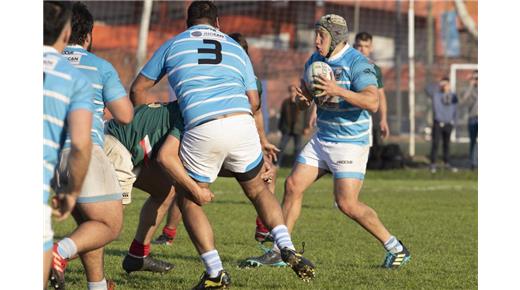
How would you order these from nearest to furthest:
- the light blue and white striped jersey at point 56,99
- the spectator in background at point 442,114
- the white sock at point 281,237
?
the light blue and white striped jersey at point 56,99, the white sock at point 281,237, the spectator in background at point 442,114

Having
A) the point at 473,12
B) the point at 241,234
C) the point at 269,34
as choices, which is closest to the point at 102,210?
the point at 241,234

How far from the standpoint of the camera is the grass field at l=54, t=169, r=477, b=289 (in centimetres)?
841

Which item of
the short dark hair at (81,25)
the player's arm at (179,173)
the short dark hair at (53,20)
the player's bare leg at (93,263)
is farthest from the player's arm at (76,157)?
Answer: the player's arm at (179,173)

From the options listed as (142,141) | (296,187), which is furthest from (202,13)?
(296,187)

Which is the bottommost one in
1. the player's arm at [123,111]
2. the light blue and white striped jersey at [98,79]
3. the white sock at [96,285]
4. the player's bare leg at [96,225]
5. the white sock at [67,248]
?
the white sock at [96,285]

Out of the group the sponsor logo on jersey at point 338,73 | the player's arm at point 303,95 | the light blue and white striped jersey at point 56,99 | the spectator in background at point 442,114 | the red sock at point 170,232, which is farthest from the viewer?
the spectator in background at point 442,114

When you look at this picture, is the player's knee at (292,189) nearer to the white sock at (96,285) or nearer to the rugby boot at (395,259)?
A: the rugby boot at (395,259)

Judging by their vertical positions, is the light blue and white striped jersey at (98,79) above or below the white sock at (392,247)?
above

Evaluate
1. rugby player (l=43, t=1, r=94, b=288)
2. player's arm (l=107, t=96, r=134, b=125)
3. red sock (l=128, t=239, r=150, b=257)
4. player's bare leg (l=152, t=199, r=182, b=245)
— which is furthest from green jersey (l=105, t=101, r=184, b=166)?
player's bare leg (l=152, t=199, r=182, b=245)

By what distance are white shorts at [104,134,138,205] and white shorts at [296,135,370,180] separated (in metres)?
2.07

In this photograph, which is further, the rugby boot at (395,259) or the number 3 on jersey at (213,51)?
the rugby boot at (395,259)

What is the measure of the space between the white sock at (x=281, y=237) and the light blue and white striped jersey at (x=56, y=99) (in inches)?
101

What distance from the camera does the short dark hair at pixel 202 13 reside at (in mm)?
7559
